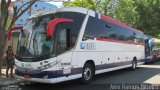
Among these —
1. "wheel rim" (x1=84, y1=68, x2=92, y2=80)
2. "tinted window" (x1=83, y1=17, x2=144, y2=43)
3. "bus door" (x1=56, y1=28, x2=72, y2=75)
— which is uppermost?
"tinted window" (x1=83, y1=17, x2=144, y2=43)

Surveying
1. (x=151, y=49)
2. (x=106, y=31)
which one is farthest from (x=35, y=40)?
(x=151, y=49)

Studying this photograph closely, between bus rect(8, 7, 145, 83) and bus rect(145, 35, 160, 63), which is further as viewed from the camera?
bus rect(145, 35, 160, 63)

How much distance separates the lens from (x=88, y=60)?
14.4m

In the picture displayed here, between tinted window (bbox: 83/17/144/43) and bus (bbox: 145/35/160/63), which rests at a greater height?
tinted window (bbox: 83/17/144/43)

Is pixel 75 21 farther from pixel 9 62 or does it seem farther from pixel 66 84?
pixel 9 62

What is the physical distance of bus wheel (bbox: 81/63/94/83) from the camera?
45.6 ft

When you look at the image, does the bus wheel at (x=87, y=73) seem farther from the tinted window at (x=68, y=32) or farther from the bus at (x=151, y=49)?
the bus at (x=151, y=49)

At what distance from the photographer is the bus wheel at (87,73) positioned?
13902 millimetres

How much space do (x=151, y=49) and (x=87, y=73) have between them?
18699 millimetres

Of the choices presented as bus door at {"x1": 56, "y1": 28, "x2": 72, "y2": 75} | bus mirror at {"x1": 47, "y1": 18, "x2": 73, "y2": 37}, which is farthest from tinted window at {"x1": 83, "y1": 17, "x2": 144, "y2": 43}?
bus mirror at {"x1": 47, "y1": 18, "x2": 73, "y2": 37}

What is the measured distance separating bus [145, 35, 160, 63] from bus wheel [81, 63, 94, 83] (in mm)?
15188

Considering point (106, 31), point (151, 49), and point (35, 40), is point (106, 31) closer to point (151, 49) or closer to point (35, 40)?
point (35, 40)

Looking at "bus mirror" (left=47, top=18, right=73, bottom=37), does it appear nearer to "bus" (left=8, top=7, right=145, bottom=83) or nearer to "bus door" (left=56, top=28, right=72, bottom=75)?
"bus" (left=8, top=7, right=145, bottom=83)

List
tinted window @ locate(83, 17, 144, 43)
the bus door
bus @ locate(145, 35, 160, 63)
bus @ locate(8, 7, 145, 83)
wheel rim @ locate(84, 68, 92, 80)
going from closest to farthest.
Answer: bus @ locate(8, 7, 145, 83) < the bus door < wheel rim @ locate(84, 68, 92, 80) < tinted window @ locate(83, 17, 144, 43) < bus @ locate(145, 35, 160, 63)
